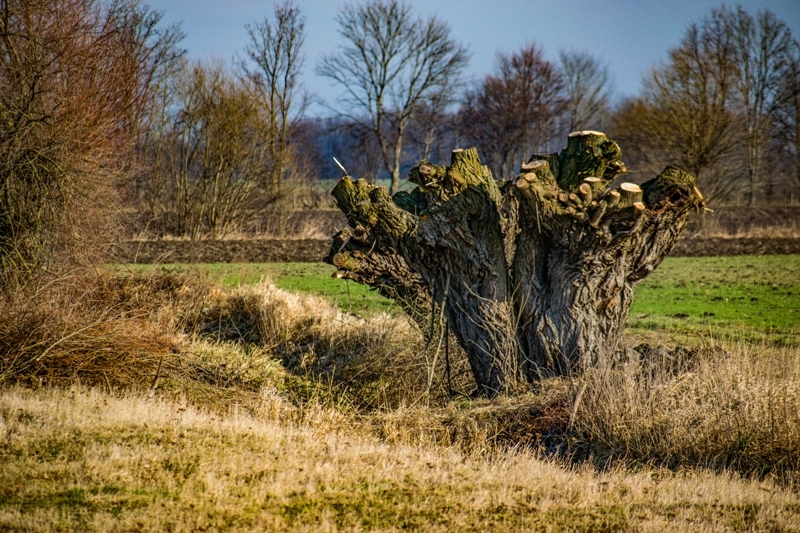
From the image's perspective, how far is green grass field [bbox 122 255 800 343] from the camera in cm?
1056

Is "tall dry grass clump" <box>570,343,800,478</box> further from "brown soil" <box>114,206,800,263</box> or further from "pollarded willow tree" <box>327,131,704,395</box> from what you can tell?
"brown soil" <box>114,206,800,263</box>

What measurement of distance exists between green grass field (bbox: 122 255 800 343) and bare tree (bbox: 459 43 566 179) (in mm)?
24575

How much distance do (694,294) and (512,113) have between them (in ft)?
99.1

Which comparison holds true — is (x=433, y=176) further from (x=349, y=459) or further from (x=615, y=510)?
(x=615, y=510)

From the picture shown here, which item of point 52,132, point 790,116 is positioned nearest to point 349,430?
point 52,132

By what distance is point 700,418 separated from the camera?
20.1 feet

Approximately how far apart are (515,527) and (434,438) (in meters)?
2.31

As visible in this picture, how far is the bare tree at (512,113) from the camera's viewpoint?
138 ft

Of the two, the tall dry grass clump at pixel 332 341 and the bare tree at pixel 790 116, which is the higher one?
the bare tree at pixel 790 116

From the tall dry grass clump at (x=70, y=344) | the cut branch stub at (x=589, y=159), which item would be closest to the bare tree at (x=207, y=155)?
the tall dry grass clump at (x=70, y=344)

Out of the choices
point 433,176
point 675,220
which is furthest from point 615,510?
point 433,176

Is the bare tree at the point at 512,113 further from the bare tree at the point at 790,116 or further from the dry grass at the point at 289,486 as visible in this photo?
the dry grass at the point at 289,486

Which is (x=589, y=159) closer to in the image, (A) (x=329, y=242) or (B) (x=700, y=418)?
(B) (x=700, y=418)

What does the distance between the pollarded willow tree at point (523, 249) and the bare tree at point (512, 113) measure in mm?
34441
